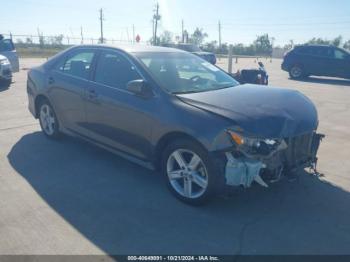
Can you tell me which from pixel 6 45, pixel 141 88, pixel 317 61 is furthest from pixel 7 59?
pixel 317 61

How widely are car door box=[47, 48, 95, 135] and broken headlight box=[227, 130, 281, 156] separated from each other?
2.40 m

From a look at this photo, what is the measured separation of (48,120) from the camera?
6.00m

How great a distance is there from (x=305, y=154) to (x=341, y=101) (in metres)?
7.99

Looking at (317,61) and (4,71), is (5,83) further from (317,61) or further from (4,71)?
(317,61)

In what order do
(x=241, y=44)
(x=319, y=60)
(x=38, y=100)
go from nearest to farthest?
(x=38, y=100), (x=319, y=60), (x=241, y=44)

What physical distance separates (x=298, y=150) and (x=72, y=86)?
3223 millimetres

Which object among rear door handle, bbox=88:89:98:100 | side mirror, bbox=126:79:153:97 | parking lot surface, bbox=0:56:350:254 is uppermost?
side mirror, bbox=126:79:153:97

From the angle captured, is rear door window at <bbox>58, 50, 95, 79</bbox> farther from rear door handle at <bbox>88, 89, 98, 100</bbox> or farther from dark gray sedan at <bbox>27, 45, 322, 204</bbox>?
rear door handle at <bbox>88, 89, 98, 100</bbox>

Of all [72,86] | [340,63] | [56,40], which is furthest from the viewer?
[56,40]

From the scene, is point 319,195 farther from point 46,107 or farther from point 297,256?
point 46,107

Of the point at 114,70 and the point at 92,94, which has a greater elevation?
the point at 114,70

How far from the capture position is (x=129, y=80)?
14.5ft

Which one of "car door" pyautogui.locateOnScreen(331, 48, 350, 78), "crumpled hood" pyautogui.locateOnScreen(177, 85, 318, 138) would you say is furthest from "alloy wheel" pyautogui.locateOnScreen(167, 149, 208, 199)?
"car door" pyautogui.locateOnScreen(331, 48, 350, 78)

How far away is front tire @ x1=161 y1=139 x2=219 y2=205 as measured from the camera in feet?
11.8
